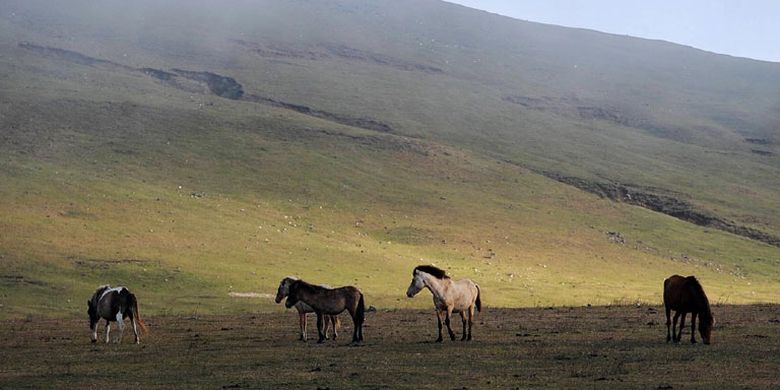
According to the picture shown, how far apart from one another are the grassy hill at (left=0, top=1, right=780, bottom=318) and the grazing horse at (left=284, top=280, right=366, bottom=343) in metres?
13.7

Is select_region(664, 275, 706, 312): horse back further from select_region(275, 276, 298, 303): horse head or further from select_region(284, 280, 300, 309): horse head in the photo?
select_region(275, 276, 298, 303): horse head

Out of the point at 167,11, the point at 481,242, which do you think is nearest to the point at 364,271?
the point at 481,242

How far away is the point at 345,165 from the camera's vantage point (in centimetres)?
7638

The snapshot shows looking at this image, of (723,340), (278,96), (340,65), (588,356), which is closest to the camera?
(588,356)

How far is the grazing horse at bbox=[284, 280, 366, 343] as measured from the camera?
78.2 ft

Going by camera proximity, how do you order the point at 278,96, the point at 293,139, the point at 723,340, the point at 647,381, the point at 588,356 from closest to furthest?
1. the point at 647,381
2. the point at 588,356
3. the point at 723,340
4. the point at 293,139
5. the point at 278,96

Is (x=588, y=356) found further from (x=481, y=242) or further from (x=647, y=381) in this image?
(x=481, y=242)

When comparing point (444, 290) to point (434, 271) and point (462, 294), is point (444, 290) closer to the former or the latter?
point (434, 271)

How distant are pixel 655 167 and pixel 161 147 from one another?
48.3 m

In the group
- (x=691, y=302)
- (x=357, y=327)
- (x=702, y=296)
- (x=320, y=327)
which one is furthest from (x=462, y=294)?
(x=702, y=296)

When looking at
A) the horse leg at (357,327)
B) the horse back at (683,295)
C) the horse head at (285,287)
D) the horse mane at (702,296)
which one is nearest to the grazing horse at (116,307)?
the horse head at (285,287)

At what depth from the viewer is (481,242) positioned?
59.4 metres

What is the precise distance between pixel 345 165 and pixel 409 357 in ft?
184

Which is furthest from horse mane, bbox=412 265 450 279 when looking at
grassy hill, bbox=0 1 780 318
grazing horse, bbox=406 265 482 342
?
grassy hill, bbox=0 1 780 318
